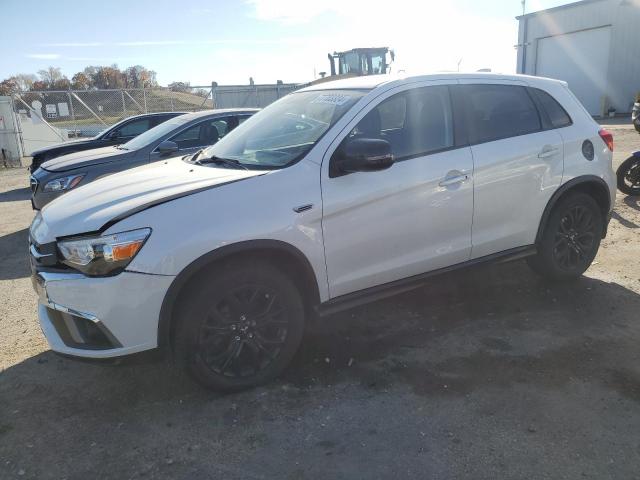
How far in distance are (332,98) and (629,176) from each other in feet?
20.8

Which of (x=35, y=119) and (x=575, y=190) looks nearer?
(x=575, y=190)

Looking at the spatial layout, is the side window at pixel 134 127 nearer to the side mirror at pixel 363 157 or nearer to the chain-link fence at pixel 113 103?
the side mirror at pixel 363 157

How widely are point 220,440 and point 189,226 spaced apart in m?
1.17

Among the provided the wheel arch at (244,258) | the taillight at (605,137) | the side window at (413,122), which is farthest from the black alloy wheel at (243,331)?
the taillight at (605,137)

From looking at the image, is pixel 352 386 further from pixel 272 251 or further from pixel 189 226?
pixel 189 226

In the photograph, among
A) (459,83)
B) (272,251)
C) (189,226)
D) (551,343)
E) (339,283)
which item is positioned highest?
(459,83)

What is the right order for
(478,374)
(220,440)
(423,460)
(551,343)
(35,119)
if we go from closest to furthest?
1. (423,460)
2. (220,440)
3. (478,374)
4. (551,343)
5. (35,119)

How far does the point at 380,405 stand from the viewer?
122 inches

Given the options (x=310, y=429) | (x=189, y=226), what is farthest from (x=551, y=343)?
(x=189, y=226)

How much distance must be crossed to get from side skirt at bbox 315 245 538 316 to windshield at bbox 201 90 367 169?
3.14 ft

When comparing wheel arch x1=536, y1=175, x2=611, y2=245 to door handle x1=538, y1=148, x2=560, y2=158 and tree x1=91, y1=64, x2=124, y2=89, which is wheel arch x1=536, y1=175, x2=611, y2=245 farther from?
tree x1=91, y1=64, x2=124, y2=89

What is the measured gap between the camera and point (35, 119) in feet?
60.0

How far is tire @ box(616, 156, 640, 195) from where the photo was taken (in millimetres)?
7988

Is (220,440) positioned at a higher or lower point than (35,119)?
lower
